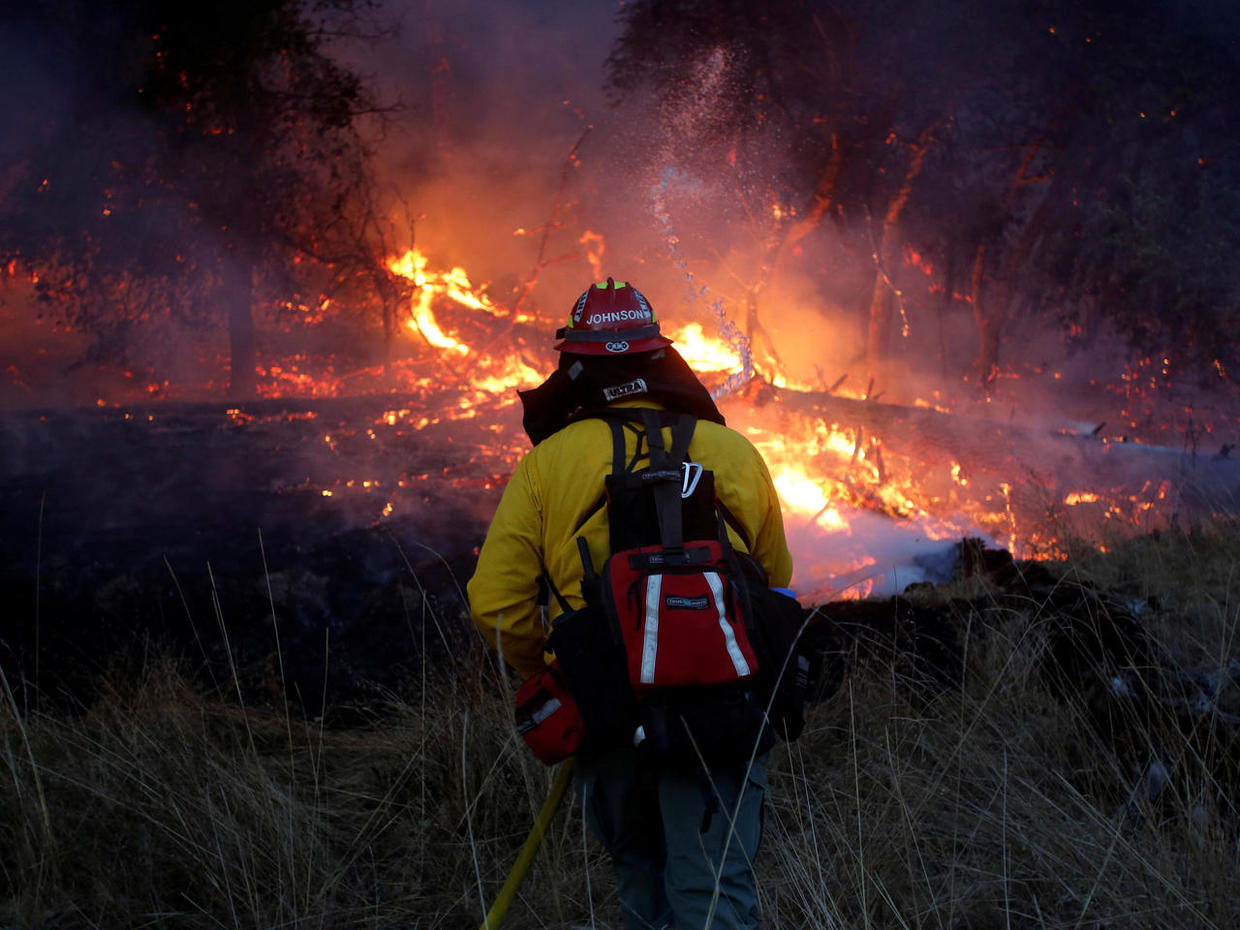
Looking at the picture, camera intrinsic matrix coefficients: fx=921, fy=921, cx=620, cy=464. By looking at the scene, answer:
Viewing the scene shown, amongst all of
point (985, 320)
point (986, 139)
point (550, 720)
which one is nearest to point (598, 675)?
point (550, 720)

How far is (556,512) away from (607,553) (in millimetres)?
161

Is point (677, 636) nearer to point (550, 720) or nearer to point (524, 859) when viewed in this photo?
point (550, 720)

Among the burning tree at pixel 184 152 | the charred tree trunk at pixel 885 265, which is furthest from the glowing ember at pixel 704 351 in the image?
the burning tree at pixel 184 152

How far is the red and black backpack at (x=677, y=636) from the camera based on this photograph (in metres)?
1.80

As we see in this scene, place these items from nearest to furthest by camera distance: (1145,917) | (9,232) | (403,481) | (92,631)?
(1145,917) < (92,631) < (403,481) < (9,232)

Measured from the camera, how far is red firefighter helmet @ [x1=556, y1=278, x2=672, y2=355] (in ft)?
7.34

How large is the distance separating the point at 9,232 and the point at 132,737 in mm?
7973

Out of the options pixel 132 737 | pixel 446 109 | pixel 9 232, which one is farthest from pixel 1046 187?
pixel 132 737

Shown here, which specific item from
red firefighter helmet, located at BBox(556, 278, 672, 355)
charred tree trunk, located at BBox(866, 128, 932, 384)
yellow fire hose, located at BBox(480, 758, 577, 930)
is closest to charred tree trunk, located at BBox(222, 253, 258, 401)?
red firefighter helmet, located at BBox(556, 278, 672, 355)

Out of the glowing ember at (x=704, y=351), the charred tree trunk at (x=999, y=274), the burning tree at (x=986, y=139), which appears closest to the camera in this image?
the burning tree at (x=986, y=139)

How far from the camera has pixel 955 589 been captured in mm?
5633

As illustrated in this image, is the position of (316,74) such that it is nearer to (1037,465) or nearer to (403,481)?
(403,481)

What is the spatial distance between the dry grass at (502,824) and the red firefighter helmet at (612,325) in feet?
3.24

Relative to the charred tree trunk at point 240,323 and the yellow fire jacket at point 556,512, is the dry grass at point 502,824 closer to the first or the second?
the yellow fire jacket at point 556,512
